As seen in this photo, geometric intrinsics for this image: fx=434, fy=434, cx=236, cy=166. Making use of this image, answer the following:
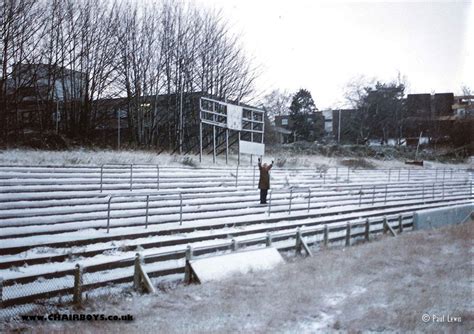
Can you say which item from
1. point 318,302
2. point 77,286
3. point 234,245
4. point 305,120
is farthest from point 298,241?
point 305,120

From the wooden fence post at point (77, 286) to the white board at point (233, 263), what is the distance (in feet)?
7.57

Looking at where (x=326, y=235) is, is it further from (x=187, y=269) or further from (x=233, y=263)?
(x=187, y=269)

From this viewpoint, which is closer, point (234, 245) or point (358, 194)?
point (234, 245)

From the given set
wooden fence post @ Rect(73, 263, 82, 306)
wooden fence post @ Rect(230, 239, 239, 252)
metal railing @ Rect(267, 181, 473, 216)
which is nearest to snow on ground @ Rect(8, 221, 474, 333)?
wooden fence post @ Rect(73, 263, 82, 306)

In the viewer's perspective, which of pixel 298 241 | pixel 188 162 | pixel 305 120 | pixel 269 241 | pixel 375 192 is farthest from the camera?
pixel 305 120

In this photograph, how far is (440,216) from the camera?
59.9ft

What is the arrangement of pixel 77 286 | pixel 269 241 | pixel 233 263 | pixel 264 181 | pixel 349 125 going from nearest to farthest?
pixel 77 286 < pixel 233 263 < pixel 269 241 < pixel 264 181 < pixel 349 125

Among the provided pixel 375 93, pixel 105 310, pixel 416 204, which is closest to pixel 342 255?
pixel 105 310

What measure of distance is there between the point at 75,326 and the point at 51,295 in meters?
1.47

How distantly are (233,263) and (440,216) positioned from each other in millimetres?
12420

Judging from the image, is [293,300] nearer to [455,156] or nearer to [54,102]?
[54,102]

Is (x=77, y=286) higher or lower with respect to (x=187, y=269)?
higher

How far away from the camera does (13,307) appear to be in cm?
683

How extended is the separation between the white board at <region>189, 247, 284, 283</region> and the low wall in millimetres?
8765
